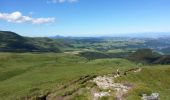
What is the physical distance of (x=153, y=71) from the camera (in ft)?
341

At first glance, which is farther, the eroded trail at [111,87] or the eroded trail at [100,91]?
the eroded trail at [100,91]

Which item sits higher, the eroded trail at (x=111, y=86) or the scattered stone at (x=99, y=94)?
the eroded trail at (x=111, y=86)

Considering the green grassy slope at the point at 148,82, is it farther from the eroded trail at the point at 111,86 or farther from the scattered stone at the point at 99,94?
the scattered stone at the point at 99,94

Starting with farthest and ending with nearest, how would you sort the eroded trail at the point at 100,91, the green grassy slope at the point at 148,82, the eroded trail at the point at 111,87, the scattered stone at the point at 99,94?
the eroded trail at the point at 100,91, the eroded trail at the point at 111,87, the green grassy slope at the point at 148,82, the scattered stone at the point at 99,94

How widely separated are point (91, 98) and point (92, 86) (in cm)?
723

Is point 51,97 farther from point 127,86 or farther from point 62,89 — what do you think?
point 127,86

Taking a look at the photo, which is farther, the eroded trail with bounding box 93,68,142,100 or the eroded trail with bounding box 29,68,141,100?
the eroded trail with bounding box 29,68,141,100

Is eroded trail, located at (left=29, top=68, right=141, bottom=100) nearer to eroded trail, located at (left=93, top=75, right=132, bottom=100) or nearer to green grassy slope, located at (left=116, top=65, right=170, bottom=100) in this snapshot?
eroded trail, located at (left=93, top=75, right=132, bottom=100)

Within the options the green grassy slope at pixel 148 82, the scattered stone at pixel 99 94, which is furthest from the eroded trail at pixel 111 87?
the green grassy slope at pixel 148 82

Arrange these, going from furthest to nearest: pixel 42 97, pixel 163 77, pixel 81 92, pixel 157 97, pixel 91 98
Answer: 1. pixel 163 77
2. pixel 42 97
3. pixel 81 92
4. pixel 91 98
5. pixel 157 97

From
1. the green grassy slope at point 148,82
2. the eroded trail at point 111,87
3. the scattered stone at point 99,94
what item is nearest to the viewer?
Result: the scattered stone at point 99,94

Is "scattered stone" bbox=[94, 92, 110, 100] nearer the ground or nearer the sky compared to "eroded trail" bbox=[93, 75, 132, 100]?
nearer the ground

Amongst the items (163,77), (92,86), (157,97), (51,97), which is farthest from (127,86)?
(163,77)

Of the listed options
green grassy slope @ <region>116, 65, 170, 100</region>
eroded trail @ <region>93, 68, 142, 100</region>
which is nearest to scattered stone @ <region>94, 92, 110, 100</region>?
eroded trail @ <region>93, 68, 142, 100</region>
